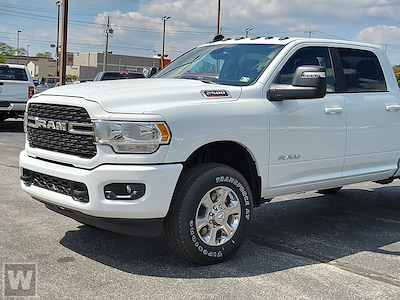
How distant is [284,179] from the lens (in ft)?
16.2

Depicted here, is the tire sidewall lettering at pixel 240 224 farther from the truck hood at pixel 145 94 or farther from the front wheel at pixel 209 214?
the truck hood at pixel 145 94

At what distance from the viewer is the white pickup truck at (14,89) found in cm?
1530

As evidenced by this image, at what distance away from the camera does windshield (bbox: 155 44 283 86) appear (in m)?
5.02

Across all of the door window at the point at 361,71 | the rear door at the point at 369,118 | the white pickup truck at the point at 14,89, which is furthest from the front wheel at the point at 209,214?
the white pickup truck at the point at 14,89

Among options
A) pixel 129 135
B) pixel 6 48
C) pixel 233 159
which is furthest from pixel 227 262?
pixel 6 48

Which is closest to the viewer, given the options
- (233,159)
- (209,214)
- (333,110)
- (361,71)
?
(209,214)

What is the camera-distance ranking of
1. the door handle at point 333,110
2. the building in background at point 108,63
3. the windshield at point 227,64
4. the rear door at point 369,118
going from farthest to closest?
the building in background at point 108,63 < the rear door at point 369,118 < the door handle at point 333,110 < the windshield at point 227,64

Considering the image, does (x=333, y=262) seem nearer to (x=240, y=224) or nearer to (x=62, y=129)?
(x=240, y=224)

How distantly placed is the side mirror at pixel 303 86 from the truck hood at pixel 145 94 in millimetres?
347

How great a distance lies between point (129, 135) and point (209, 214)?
94 centimetres

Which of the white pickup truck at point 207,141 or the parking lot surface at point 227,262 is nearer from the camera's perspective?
the parking lot surface at point 227,262

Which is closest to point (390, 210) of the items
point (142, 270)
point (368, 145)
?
point (368, 145)

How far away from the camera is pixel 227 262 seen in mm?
4516

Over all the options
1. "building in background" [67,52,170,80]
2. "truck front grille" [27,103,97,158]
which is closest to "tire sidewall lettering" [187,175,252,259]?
"truck front grille" [27,103,97,158]
